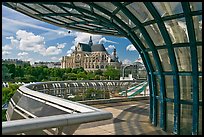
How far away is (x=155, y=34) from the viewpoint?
1164cm

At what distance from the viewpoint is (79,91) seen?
1891 cm

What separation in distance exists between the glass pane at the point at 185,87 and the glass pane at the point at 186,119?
404 mm

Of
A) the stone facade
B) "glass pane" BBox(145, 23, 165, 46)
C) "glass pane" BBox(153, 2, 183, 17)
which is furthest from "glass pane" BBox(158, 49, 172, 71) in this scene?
the stone facade

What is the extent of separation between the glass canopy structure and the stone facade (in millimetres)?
124383

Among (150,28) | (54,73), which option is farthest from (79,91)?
(54,73)

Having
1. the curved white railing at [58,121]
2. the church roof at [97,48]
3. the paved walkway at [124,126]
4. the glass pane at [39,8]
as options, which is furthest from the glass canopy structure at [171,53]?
the church roof at [97,48]

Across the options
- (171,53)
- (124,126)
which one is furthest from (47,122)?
(124,126)

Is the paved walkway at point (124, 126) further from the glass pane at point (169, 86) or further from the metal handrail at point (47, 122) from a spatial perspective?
the metal handrail at point (47, 122)

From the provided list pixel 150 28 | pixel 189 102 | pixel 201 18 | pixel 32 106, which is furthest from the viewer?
pixel 150 28

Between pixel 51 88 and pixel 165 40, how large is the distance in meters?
9.37

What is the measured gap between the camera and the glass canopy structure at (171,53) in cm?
991

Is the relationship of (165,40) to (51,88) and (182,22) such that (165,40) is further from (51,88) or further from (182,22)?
(51,88)

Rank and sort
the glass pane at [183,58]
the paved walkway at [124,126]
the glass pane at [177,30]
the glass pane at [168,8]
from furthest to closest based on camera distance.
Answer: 1. the paved walkway at [124,126]
2. the glass pane at [183,58]
3. the glass pane at [177,30]
4. the glass pane at [168,8]

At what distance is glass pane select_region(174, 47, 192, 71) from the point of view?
423 inches
